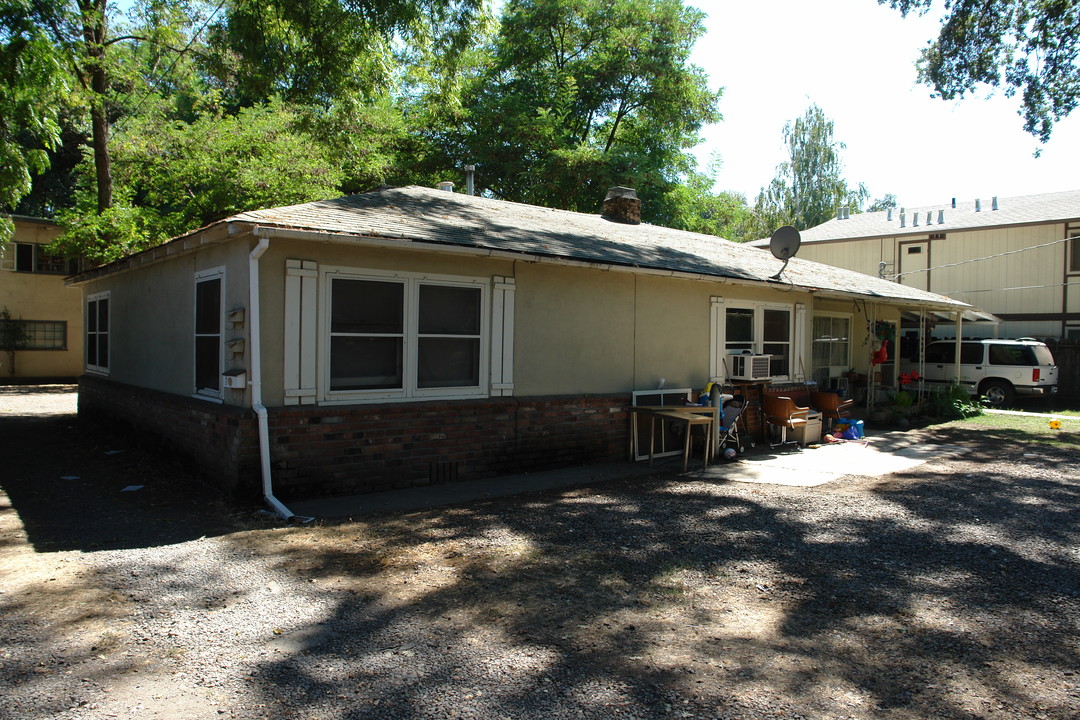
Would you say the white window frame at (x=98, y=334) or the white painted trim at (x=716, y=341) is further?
the white window frame at (x=98, y=334)

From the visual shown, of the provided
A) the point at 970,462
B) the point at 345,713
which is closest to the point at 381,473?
the point at 345,713

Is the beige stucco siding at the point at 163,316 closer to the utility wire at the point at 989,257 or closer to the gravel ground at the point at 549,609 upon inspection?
the gravel ground at the point at 549,609

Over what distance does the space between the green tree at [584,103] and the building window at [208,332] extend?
16130 millimetres

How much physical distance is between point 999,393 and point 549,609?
706 inches

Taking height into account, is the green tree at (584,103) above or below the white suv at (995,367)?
above

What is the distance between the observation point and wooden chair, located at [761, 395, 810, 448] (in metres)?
10.9

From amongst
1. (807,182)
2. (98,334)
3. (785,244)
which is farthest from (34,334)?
(807,182)

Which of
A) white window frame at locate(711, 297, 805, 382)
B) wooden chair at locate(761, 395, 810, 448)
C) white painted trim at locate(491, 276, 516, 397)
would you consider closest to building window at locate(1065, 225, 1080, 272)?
white window frame at locate(711, 297, 805, 382)

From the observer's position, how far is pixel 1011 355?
58.4ft

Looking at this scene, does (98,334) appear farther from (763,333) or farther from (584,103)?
(584,103)

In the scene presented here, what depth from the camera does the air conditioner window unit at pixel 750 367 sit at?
10820mm

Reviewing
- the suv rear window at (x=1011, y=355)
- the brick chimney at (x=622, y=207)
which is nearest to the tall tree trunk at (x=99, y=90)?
the brick chimney at (x=622, y=207)

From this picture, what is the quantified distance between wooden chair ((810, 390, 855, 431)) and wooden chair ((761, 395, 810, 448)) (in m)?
1.06

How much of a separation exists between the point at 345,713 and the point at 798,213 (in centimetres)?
4633
